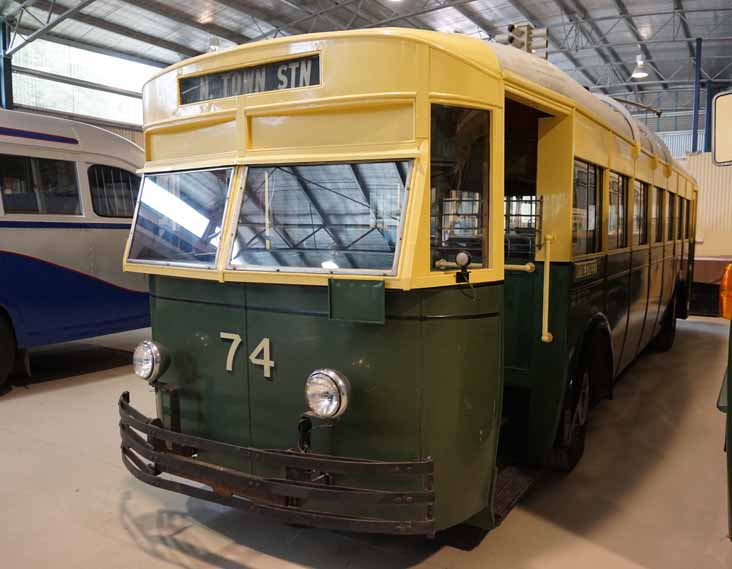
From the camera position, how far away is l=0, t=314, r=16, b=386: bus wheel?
6.08 meters

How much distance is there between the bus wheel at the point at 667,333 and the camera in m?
7.86

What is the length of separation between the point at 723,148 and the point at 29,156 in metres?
6.26

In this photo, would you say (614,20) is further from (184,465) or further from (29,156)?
(184,465)

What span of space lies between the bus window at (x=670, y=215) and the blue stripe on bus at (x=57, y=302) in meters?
6.05

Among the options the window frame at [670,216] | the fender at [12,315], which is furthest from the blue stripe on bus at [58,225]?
the window frame at [670,216]

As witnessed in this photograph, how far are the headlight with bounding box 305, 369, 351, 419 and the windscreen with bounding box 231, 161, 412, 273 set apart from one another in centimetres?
45

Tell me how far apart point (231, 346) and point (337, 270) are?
2.44 feet

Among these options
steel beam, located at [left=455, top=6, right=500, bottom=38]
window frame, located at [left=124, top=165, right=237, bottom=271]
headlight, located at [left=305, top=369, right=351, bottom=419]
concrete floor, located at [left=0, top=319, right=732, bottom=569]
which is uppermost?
steel beam, located at [left=455, top=6, right=500, bottom=38]

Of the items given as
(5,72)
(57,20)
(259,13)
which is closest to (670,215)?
(259,13)

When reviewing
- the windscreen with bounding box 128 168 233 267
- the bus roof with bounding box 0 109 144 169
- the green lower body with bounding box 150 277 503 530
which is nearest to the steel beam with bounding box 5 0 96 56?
the bus roof with bounding box 0 109 144 169

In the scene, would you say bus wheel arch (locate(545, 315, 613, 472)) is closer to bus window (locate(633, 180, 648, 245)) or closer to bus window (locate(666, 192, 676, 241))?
bus window (locate(633, 180, 648, 245))

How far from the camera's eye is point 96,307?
683cm

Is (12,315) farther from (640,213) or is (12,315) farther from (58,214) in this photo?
(640,213)

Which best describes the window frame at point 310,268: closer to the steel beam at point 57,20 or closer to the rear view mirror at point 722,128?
the rear view mirror at point 722,128
